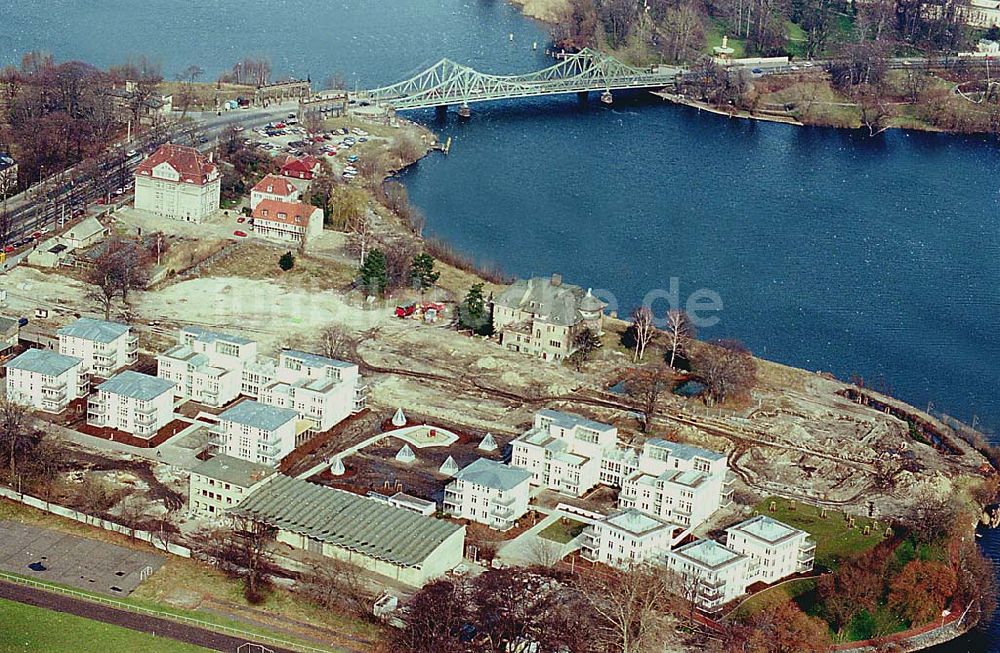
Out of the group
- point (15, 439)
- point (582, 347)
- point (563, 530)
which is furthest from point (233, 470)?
point (582, 347)

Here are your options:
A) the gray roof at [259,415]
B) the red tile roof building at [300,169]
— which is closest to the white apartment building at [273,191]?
the red tile roof building at [300,169]

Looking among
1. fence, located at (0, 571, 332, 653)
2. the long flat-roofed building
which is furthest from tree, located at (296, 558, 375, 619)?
fence, located at (0, 571, 332, 653)

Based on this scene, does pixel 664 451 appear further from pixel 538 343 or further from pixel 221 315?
pixel 221 315

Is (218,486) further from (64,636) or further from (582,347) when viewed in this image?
(582,347)

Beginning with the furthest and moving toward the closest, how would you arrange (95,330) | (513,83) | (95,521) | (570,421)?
(513,83) < (95,330) < (570,421) < (95,521)

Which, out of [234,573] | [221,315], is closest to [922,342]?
[221,315]

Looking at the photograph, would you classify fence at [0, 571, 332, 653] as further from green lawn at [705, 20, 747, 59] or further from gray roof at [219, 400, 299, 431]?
green lawn at [705, 20, 747, 59]

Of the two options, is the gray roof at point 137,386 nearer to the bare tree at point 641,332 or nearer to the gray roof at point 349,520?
the gray roof at point 349,520
